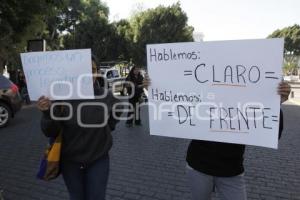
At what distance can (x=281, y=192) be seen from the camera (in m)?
4.86

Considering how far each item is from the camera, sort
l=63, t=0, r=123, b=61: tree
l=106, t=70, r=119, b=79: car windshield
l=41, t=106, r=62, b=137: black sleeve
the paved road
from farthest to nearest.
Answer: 1. l=63, t=0, r=123, b=61: tree
2. l=106, t=70, r=119, b=79: car windshield
3. the paved road
4. l=41, t=106, r=62, b=137: black sleeve

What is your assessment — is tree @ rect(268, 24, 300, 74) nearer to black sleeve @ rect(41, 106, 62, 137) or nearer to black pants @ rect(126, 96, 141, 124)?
black pants @ rect(126, 96, 141, 124)

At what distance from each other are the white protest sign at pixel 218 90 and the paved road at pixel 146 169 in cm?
201

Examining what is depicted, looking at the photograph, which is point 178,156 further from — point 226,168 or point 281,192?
point 226,168

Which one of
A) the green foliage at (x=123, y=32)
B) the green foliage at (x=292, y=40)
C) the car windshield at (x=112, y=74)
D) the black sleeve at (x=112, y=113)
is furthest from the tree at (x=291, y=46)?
the black sleeve at (x=112, y=113)

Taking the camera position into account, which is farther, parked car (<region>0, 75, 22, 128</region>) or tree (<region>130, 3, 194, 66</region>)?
tree (<region>130, 3, 194, 66</region>)

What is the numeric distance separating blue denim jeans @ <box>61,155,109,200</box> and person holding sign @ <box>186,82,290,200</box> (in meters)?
0.73

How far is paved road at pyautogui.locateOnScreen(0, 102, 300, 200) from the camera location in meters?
4.83

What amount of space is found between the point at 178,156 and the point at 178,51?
13.3 ft

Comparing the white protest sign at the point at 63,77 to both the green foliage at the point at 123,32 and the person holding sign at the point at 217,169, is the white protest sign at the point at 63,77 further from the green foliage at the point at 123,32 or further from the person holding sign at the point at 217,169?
the green foliage at the point at 123,32

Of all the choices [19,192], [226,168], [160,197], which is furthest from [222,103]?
[19,192]

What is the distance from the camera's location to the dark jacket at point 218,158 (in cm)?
279

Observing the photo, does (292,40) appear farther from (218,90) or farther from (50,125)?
(50,125)

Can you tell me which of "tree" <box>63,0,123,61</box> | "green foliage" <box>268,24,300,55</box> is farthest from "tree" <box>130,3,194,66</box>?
"green foliage" <box>268,24,300,55</box>
